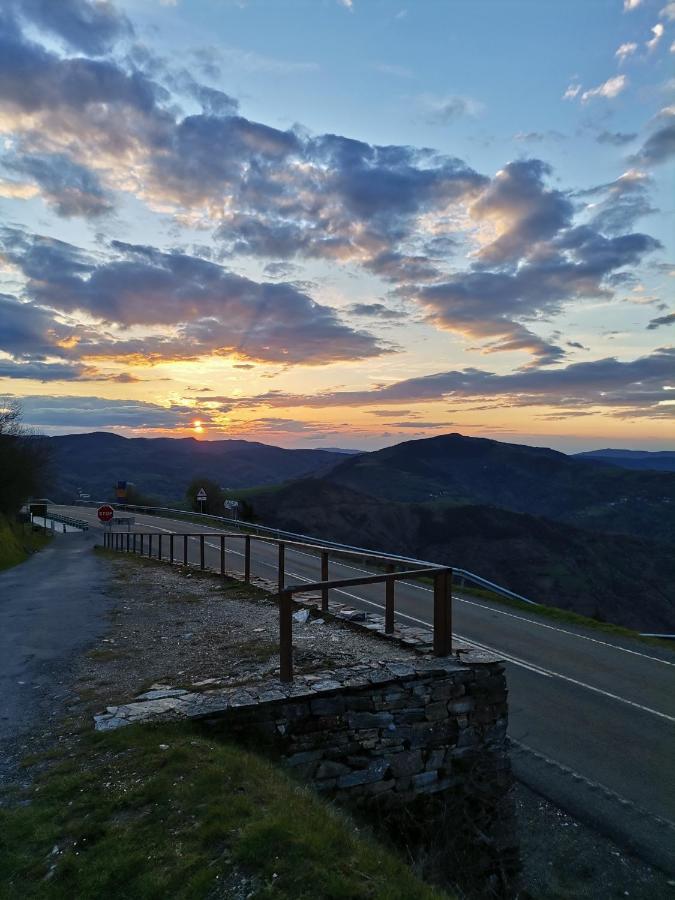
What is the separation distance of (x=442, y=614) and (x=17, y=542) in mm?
29687

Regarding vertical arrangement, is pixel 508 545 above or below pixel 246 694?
below

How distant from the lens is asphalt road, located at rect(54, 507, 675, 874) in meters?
7.35

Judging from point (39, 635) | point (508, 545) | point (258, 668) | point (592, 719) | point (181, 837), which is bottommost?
point (508, 545)

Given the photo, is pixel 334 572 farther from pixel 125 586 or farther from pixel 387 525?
pixel 387 525

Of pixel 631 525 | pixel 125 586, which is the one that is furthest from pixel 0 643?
pixel 631 525

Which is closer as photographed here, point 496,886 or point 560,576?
point 496,886

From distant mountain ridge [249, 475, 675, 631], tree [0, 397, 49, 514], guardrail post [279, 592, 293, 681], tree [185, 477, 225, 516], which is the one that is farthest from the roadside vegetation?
distant mountain ridge [249, 475, 675, 631]

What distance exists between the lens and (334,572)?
24.2 meters

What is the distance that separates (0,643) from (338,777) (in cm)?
734

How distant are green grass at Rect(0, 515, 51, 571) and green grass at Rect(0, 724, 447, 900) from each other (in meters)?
22.5

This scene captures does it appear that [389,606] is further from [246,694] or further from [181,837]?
[181,837]

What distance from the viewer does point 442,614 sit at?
301 inches

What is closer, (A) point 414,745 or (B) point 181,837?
(B) point 181,837

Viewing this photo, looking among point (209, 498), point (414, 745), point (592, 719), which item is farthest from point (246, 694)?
point (209, 498)
